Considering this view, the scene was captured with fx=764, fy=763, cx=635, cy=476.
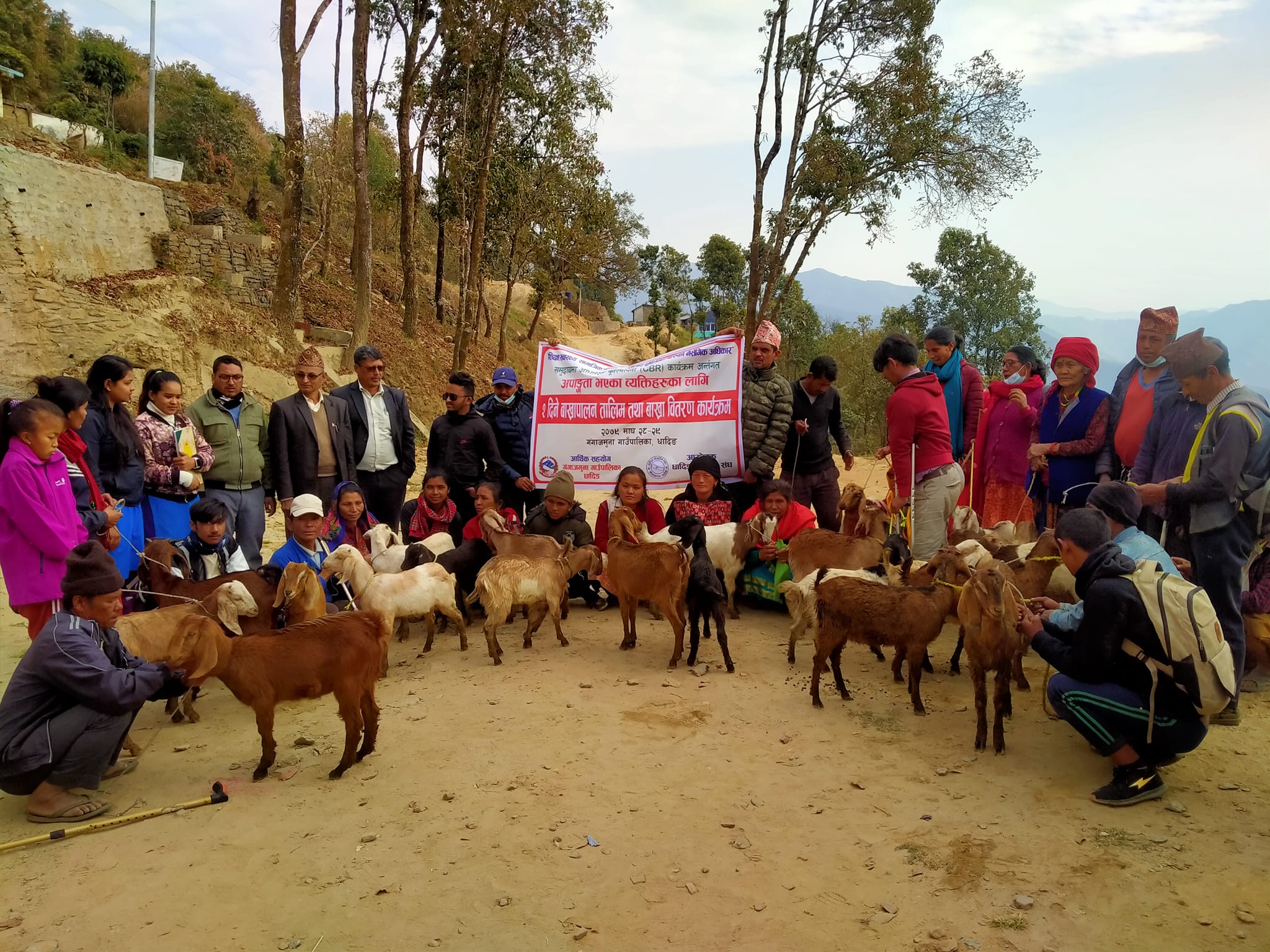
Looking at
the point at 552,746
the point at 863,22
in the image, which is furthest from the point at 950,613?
the point at 863,22

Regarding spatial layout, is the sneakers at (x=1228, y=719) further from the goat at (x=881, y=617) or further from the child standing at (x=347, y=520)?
the child standing at (x=347, y=520)

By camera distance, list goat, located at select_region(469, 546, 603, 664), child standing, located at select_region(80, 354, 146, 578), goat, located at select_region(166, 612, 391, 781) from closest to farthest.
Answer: goat, located at select_region(166, 612, 391, 781) < child standing, located at select_region(80, 354, 146, 578) < goat, located at select_region(469, 546, 603, 664)

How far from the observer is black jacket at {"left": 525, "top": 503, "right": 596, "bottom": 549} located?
7.94m

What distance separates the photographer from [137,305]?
53.8ft

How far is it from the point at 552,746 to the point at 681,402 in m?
4.40

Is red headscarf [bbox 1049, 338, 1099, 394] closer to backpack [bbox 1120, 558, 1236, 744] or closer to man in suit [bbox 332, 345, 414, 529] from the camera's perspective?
backpack [bbox 1120, 558, 1236, 744]

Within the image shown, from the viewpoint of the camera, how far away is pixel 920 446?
684cm

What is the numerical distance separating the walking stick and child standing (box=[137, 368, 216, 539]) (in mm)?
3097

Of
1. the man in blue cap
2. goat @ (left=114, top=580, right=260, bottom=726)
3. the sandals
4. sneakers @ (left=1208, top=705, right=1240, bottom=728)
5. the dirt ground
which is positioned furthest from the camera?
the man in blue cap

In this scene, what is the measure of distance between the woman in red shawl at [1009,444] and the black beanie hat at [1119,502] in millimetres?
3123

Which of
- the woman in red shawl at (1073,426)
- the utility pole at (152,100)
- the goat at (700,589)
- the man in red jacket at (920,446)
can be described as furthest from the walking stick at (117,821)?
the utility pole at (152,100)

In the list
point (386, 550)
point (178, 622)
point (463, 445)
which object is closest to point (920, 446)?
point (463, 445)

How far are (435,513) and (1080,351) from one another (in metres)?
6.46

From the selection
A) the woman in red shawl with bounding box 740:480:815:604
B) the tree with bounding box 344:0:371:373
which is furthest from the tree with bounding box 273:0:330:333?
the woman in red shawl with bounding box 740:480:815:604
